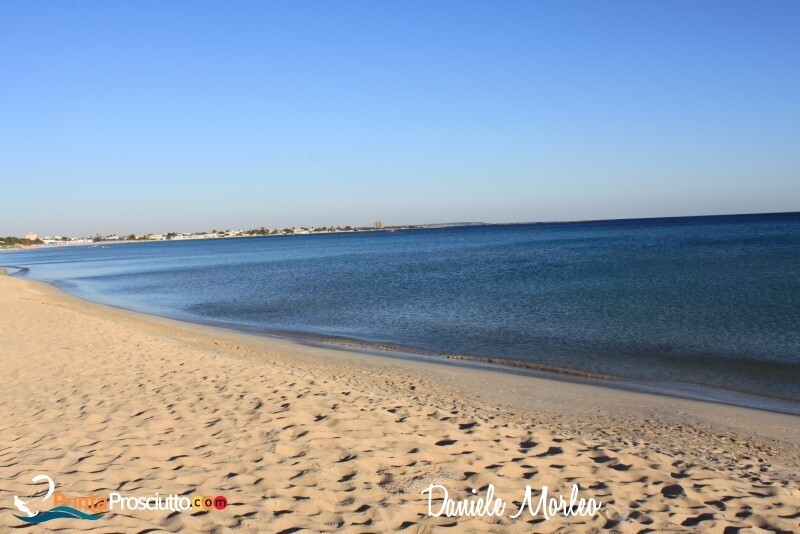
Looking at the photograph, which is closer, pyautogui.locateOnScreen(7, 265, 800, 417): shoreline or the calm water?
pyautogui.locateOnScreen(7, 265, 800, 417): shoreline

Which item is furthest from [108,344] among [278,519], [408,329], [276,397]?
[278,519]

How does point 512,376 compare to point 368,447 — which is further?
point 512,376

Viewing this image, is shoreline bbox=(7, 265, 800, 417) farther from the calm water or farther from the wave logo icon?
the wave logo icon

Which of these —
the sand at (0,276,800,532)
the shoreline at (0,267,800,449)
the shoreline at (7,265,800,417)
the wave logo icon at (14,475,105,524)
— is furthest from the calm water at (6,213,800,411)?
the wave logo icon at (14,475,105,524)

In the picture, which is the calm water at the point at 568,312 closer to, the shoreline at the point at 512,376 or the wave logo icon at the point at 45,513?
the shoreline at the point at 512,376

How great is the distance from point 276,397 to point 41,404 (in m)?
3.31

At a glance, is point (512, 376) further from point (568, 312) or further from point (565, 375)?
point (568, 312)

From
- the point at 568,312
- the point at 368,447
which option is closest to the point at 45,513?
the point at 368,447

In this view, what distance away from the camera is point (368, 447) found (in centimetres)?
618

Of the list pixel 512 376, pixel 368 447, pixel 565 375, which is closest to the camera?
pixel 368 447

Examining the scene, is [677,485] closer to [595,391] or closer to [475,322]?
[595,391]

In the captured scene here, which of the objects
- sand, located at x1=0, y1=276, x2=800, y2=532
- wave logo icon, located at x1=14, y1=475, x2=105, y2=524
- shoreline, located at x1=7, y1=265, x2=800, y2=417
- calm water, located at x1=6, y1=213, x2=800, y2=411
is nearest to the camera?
wave logo icon, located at x1=14, y1=475, x2=105, y2=524

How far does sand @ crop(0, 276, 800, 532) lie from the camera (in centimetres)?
470

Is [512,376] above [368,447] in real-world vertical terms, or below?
below
